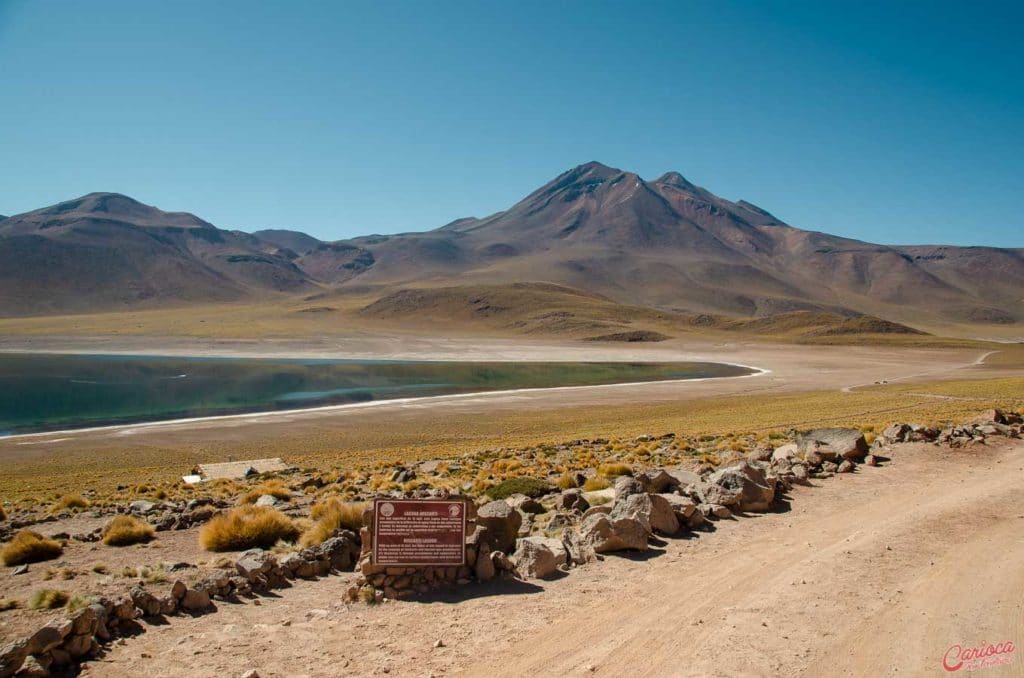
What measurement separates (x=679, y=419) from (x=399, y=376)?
3516cm

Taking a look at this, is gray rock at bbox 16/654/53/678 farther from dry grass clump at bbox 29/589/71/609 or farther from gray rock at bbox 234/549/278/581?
gray rock at bbox 234/549/278/581

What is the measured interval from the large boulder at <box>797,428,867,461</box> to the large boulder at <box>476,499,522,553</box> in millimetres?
8295

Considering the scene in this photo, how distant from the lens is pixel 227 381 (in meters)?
59.2

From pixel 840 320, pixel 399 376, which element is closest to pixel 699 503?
pixel 399 376

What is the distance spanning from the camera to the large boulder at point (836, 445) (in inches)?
571

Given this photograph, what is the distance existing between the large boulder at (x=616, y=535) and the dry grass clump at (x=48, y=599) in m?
6.36

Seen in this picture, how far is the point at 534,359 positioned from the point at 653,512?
75.0m

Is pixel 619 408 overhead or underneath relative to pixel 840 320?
underneath

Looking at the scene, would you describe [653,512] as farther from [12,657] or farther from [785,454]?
[12,657]

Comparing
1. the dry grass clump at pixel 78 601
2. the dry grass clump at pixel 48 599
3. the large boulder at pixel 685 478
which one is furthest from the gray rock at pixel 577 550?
the dry grass clump at pixel 48 599

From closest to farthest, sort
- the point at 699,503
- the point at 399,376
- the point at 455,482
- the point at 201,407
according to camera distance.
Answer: the point at 699,503, the point at 455,482, the point at 201,407, the point at 399,376

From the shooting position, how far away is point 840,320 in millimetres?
144625

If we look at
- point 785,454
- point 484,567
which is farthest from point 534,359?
point 484,567

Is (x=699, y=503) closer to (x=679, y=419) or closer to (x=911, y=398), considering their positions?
(x=679, y=419)
